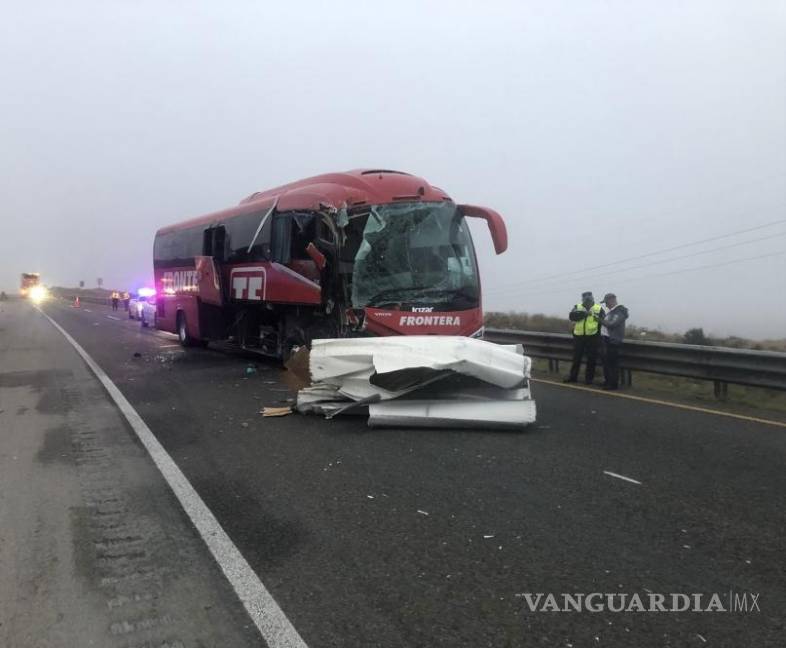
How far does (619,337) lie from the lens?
1002 cm

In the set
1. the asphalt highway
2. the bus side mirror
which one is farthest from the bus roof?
the asphalt highway

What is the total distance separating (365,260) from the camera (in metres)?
9.12

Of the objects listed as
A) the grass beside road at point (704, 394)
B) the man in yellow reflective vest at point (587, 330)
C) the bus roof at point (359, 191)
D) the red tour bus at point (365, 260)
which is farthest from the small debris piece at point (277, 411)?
the grass beside road at point (704, 394)

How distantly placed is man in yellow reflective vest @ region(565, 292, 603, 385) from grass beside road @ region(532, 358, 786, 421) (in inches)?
26.6

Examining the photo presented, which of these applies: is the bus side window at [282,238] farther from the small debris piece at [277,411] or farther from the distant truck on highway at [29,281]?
the distant truck on highway at [29,281]

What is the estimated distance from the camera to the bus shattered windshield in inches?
357

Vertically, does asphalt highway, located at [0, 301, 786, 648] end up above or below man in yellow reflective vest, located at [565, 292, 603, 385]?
below

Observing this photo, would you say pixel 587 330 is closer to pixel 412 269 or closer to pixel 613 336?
pixel 613 336

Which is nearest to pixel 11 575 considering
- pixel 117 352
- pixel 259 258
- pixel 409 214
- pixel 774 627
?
pixel 774 627

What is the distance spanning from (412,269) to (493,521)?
18.1 ft

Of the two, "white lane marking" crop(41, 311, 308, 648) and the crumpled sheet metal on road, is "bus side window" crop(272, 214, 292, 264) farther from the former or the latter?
"white lane marking" crop(41, 311, 308, 648)

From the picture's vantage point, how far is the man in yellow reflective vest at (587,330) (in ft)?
34.0

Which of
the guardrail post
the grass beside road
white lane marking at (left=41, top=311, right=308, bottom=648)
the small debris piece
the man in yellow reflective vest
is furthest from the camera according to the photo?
the man in yellow reflective vest

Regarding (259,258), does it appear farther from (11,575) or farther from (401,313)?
(11,575)
